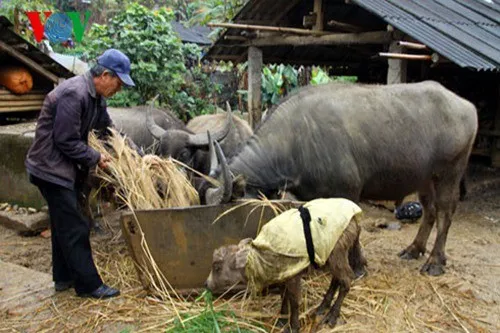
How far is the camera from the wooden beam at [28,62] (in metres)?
7.51

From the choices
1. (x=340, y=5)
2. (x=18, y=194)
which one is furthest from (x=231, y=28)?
(x=18, y=194)

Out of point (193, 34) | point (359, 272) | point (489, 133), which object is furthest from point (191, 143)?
point (193, 34)

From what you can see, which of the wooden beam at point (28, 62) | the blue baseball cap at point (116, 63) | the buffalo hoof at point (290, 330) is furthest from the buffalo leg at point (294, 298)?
the wooden beam at point (28, 62)

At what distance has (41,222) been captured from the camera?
270 inches

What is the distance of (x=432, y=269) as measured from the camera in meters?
5.20

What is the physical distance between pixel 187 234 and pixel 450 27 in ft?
18.8

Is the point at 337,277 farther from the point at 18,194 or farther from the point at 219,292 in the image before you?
the point at 18,194

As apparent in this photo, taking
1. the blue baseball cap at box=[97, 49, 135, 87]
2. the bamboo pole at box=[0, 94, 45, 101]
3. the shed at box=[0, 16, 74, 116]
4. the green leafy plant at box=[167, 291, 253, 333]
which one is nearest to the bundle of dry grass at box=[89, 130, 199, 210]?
the blue baseball cap at box=[97, 49, 135, 87]

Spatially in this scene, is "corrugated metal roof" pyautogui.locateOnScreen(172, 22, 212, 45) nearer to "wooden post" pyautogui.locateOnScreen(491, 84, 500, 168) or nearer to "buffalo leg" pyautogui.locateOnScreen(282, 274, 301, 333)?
"wooden post" pyautogui.locateOnScreen(491, 84, 500, 168)

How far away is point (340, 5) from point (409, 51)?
2052 mm

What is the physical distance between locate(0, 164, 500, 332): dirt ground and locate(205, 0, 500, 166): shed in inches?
88.8

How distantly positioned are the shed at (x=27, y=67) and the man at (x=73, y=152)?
392 cm

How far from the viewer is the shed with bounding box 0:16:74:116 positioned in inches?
295

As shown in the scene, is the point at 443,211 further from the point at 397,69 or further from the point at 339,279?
the point at 397,69
